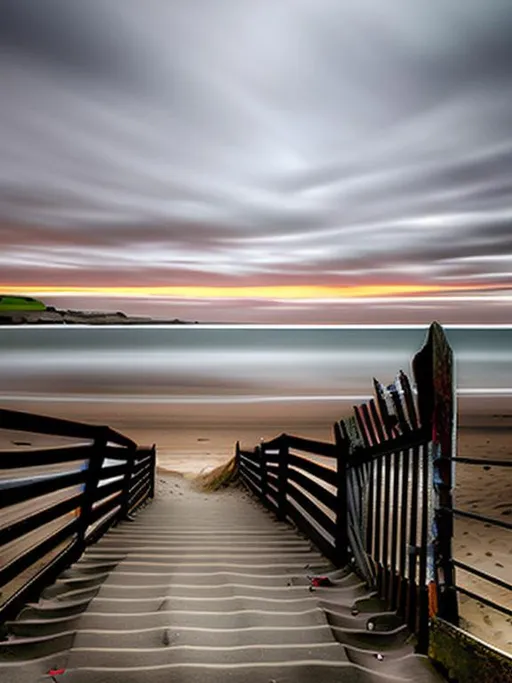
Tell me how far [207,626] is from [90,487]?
245cm

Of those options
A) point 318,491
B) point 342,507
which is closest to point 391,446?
point 342,507

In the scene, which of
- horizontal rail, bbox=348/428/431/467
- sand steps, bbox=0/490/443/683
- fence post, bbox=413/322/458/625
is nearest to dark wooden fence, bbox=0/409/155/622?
sand steps, bbox=0/490/443/683

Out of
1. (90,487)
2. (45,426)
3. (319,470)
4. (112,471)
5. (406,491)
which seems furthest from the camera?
(112,471)

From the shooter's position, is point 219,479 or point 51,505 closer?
point 51,505

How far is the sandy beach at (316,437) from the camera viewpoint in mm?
5859

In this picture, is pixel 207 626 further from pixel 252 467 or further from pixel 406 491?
pixel 252 467

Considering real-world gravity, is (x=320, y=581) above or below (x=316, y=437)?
above

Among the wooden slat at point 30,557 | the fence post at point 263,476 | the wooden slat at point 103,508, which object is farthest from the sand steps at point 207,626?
the fence post at point 263,476

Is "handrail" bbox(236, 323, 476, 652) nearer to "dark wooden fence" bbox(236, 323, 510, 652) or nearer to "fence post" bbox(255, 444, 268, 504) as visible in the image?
"dark wooden fence" bbox(236, 323, 510, 652)

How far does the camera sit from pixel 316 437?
2234 cm

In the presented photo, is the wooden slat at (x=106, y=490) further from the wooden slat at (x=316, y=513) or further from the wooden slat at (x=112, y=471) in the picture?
the wooden slat at (x=316, y=513)

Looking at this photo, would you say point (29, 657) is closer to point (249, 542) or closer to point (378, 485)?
point (378, 485)

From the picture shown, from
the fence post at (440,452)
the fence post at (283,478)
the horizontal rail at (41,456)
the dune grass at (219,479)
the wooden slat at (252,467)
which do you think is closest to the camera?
the fence post at (440,452)

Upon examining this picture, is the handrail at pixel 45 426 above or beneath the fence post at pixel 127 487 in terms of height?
above
